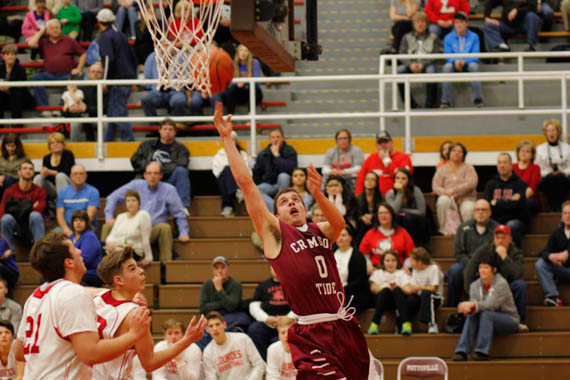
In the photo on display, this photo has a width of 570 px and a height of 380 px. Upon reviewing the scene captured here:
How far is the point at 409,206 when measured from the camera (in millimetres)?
12211

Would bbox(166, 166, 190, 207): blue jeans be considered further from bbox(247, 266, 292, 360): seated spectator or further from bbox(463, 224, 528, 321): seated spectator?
bbox(463, 224, 528, 321): seated spectator

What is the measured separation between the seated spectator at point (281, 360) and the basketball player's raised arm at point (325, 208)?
397cm

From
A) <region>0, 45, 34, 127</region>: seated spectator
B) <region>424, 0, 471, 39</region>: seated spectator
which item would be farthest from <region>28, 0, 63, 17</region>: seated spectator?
<region>424, 0, 471, 39</region>: seated spectator

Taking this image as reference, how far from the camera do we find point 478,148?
1362 centimetres

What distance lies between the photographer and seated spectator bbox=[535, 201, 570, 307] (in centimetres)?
1136

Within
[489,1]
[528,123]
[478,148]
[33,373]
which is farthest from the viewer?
[489,1]

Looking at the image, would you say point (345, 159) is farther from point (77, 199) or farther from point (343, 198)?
point (77, 199)

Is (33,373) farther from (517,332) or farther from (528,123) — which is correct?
(528,123)

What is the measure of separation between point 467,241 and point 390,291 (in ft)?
4.11

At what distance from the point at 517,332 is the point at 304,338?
542 cm

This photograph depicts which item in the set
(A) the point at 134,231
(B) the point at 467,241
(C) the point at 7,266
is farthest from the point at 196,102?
(B) the point at 467,241

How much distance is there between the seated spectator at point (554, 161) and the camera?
12648 millimetres

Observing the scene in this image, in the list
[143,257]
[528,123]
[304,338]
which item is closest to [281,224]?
[304,338]

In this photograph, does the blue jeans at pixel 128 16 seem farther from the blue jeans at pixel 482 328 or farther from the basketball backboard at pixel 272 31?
the blue jeans at pixel 482 328
